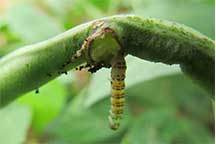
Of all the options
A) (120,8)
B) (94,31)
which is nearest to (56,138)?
(120,8)

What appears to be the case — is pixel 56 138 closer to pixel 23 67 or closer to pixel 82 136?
pixel 82 136

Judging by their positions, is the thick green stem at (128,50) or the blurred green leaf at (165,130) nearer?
the thick green stem at (128,50)

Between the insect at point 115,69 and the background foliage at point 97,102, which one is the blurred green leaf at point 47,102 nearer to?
the background foliage at point 97,102

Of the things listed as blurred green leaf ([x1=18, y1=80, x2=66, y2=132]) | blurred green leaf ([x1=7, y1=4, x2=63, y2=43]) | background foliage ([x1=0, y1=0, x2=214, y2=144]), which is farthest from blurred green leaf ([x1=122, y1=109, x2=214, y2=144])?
blurred green leaf ([x1=7, y1=4, x2=63, y2=43])

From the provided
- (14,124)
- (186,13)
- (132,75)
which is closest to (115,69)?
(132,75)

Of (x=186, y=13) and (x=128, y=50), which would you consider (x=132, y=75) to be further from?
(x=128, y=50)

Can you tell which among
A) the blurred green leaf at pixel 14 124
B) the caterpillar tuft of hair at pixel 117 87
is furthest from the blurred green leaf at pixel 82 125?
the caterpillar tuft of hair at pixel 117 87
